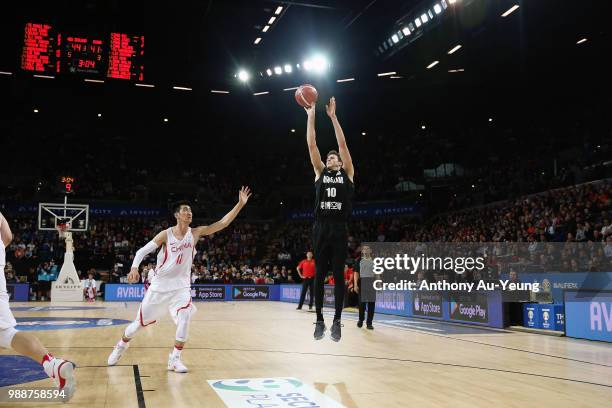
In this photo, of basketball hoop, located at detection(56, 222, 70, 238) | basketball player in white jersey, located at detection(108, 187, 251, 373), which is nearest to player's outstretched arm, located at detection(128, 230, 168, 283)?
basketball player in white jersey, located at detection(108, 187, 251, 373)

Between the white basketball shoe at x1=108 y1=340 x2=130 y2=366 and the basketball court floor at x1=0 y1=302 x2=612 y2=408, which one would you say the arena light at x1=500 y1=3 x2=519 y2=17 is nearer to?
the basketball court floor at x1=0 y1=302 x2=612 y2=408

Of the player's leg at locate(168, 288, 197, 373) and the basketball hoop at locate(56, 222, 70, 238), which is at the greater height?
the basketball hoop at locate(56, 222, 70, 238)

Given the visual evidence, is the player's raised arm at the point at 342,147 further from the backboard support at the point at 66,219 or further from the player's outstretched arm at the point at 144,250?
the backboard support at the point at 66,219

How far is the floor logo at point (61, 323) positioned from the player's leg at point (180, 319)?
5972 mm

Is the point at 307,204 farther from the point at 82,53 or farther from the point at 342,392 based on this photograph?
the point at 342,392

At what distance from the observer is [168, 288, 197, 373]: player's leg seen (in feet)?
22.5

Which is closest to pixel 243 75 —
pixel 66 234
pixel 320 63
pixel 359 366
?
pixel 320 63

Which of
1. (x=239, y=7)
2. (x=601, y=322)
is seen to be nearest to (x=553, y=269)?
(x=601, y=322)

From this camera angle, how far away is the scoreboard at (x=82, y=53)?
17.5 meters

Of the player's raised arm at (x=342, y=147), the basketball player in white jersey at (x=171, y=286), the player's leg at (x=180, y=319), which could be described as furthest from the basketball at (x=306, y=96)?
the player's leg at (x=180, y=319)

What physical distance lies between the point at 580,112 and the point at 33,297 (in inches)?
1000

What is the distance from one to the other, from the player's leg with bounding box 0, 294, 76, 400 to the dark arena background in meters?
0.02

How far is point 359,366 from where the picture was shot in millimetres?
7246

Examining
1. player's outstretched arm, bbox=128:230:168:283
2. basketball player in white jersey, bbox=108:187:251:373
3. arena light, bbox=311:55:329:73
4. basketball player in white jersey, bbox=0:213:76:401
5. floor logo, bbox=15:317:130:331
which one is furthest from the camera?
arena light, bbox=311:55:329:73
